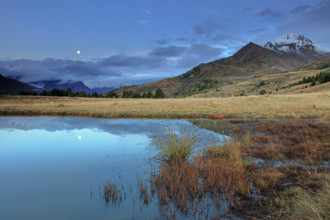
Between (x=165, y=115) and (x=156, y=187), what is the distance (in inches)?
824

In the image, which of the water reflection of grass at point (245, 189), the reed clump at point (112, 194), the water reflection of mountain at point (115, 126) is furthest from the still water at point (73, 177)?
the water reflection of mountain at point (115, 126)

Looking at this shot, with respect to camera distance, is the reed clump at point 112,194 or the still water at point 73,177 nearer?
the still water at point 73,177

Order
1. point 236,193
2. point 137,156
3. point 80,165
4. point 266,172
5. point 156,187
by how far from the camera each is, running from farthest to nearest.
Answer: point 137,156 < point 80,165 < point 266,172 < point 156,187 < point 236,193

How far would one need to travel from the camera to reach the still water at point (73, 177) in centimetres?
548

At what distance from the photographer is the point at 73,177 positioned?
782 centimetres

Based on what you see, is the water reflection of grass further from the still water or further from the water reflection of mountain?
the water reflection of mountain

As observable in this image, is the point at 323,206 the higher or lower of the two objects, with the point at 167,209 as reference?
higher

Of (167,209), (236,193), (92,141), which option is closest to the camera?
(167,209)

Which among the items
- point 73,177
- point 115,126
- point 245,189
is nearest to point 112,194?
point 73,177

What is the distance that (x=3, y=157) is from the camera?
419 inches

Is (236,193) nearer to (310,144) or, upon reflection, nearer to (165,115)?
(310,144)

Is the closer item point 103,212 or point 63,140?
point 103,212

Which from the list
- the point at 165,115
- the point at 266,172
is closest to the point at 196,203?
the point at 266,172

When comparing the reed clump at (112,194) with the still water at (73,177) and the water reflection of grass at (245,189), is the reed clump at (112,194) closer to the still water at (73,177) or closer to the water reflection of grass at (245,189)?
the still water at (73,177)
